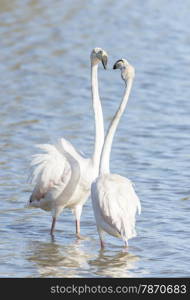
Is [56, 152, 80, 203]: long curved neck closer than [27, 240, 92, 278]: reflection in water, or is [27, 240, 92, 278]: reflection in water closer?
[27, 240, 92, 278]: reflection in water

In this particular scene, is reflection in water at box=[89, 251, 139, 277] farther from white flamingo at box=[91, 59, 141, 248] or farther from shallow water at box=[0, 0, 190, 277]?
white flamingo at box=[91, 59, 141, 248]

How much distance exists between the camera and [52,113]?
56.1 ft

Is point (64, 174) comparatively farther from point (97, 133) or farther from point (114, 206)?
point (114, 206)

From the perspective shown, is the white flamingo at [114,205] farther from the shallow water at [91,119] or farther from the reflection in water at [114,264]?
the shallow water at [91,119]

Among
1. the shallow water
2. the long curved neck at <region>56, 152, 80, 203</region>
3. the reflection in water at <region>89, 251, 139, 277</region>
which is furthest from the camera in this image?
the long curved neck at <region>56, 152, 80, 203</region>

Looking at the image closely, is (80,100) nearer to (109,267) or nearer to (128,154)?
(128,154)

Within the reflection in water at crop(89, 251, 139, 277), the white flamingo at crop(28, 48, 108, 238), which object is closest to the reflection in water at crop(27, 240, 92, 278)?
the reflection in water at crop(89, 251, 139, 277)

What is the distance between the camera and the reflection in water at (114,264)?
1034 centimetres

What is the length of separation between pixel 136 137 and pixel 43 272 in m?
5.78

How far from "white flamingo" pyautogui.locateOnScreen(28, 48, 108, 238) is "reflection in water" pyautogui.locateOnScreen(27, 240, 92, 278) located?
31 cm

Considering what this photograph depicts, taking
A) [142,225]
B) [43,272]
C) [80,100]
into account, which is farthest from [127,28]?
[43,272]

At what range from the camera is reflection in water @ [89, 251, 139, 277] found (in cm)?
1034

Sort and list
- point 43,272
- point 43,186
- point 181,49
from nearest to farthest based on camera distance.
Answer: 1. point 43,272
2. point 43,186
3. point 181,49

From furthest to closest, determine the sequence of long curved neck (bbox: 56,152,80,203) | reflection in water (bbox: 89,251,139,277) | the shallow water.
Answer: long curved neck (bbox: 56,152,80,203)
the shallow water
reflection in water (bbox: 89,251,139,277)
